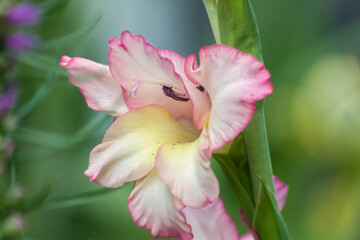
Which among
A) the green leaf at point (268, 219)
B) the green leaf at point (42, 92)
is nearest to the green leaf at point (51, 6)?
the green leaf at point (42, 92)

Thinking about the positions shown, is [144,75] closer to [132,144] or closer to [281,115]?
[132,144]

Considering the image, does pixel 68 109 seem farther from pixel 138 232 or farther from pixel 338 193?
pixel 338 193

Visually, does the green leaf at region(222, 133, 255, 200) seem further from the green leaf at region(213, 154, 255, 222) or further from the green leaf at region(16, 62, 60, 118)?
the green leaf at region(16, 62, 60, 118)

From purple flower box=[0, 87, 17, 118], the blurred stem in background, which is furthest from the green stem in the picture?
purple flower box=[0, 87, 17, 118]

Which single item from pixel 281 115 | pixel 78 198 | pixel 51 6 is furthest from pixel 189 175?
pixel 281 115

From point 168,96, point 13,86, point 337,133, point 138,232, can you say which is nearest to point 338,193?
point 337,133
